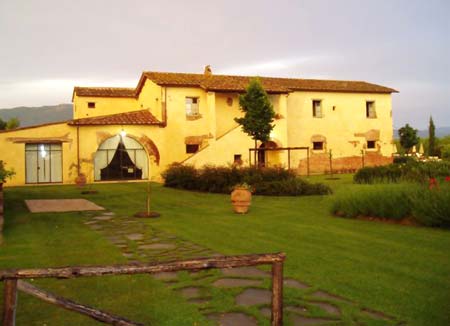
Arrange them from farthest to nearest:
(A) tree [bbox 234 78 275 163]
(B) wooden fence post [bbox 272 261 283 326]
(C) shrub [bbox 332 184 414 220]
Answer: (A) tree [bbox 234 78 275 163]
(C) shrub [bbox 332 184 414 220]
(B) wooden fence post [bbox 272 261 283 326]

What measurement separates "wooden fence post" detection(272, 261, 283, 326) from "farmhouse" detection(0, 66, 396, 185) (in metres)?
19.9

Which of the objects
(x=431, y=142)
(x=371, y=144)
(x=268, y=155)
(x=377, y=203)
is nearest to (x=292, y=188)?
(x=377, y=203)

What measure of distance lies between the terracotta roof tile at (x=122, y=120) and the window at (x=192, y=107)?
2.20 metres

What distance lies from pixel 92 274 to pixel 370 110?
35.9 meters

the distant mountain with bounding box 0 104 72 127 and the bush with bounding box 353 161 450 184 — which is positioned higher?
the distant mountain with bounding box 0 104 72 127

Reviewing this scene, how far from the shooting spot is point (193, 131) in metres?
30.6

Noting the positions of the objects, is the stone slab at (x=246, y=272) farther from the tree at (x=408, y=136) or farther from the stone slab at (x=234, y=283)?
the tree at (x=408, y=136)

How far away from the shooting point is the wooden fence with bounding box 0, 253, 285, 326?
3.39m

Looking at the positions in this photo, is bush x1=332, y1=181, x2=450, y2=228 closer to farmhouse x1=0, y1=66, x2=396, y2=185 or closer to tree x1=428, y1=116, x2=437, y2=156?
farmhouse x1=0, y1=66, x2=396, y2=185

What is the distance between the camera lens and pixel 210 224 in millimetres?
11445

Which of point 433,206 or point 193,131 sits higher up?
point 193,131

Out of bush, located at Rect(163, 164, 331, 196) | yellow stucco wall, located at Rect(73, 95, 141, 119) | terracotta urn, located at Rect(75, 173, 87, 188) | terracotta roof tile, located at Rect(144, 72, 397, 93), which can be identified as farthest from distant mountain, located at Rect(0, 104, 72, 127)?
bush, located at Rect(163, 164, 331, 196)

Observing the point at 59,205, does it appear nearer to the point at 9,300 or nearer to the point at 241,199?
the point at 241,199

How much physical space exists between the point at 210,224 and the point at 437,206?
5155mm
